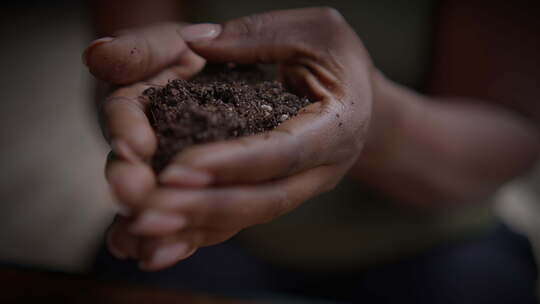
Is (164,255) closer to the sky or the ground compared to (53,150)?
closer to the sky

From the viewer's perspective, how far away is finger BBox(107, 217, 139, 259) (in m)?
0.38

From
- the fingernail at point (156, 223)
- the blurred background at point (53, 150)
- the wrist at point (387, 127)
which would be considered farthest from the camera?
the blurred background at point (53, 150)

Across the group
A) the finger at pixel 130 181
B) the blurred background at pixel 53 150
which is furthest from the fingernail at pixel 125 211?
the blurred background at pixel 53 150

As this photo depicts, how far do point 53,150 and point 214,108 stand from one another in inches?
59.0

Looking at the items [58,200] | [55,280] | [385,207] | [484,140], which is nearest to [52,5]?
[58,200]

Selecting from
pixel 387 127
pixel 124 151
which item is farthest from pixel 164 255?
pixel 387 127

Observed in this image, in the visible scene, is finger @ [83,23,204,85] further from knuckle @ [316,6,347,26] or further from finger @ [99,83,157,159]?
knuckle @ [316,6,347,26]

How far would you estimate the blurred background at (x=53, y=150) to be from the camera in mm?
1395

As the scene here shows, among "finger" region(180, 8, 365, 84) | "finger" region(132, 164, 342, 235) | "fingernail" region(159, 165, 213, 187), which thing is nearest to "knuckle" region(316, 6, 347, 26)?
"finger" region(180, 8, 365, 84)

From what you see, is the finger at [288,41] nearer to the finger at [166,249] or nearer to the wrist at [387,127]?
the wrist at [387,127]

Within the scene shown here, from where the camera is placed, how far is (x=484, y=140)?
38.2 inches

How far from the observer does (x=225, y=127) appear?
0.40 meters

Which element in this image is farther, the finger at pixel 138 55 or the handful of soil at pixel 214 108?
the finger at pixel 138 55

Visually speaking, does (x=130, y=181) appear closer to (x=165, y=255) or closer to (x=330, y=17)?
(x=165, y=255)
